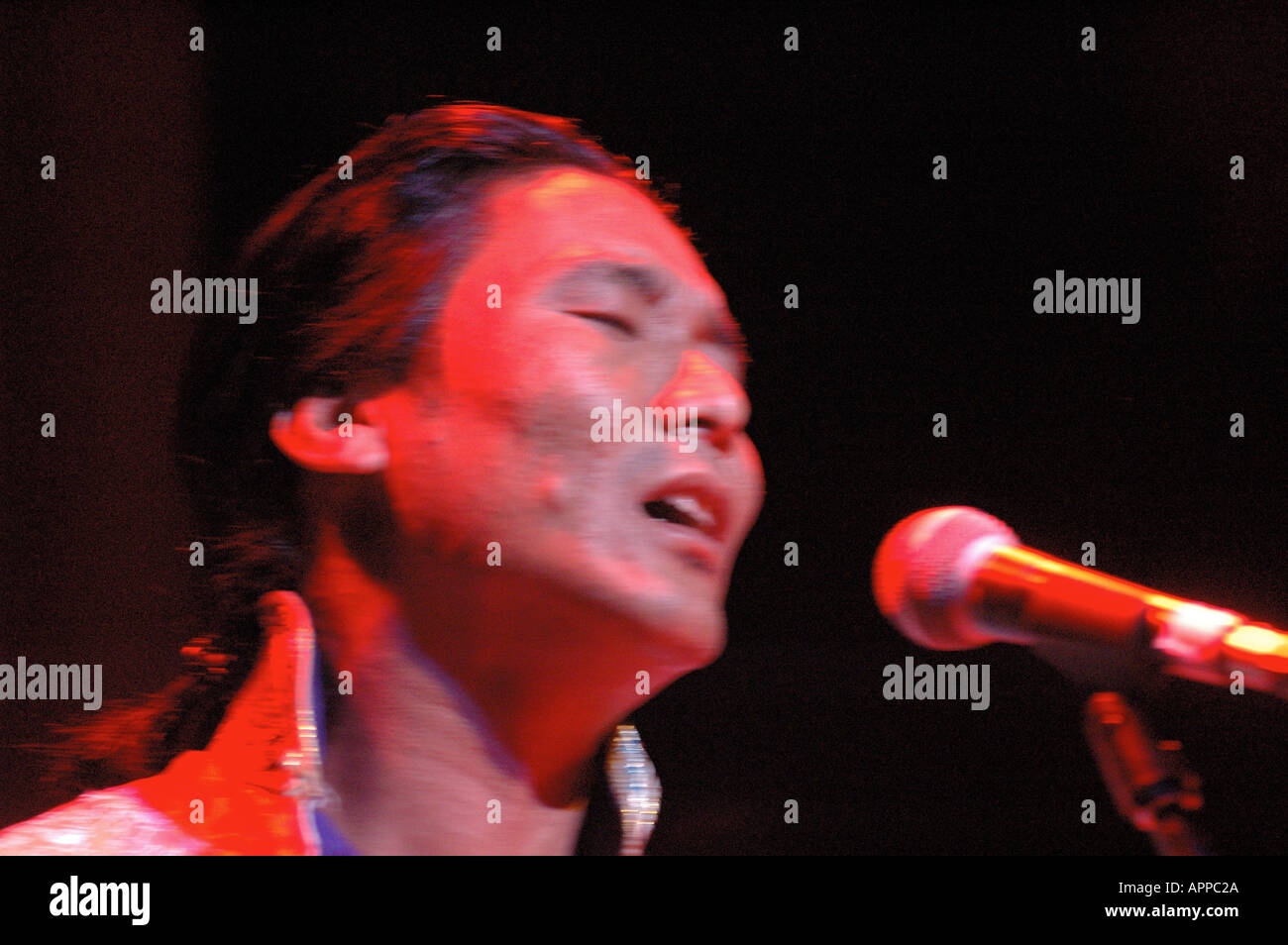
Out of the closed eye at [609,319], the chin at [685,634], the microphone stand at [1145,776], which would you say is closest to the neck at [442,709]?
the chin at [685,634]

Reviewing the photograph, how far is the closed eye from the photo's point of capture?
75.4 inches

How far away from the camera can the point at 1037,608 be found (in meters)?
1.38

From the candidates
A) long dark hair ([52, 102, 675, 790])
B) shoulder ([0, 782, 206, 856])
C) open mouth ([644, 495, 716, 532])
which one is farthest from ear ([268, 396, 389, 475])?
shoulder ([0, 782, 206, 856])

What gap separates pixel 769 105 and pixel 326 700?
1.35 m

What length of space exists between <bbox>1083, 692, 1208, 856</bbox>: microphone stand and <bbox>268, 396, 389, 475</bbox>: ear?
1.12 metres

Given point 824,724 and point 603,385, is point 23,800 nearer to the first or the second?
point 603,385

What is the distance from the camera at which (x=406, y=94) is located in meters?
2.19

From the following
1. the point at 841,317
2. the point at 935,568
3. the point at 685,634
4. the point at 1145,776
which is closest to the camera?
the point at 1145,776

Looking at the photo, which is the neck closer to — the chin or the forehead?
the chin

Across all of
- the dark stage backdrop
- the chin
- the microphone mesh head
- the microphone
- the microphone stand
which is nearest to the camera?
the microphone

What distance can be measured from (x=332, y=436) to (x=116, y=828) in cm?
72

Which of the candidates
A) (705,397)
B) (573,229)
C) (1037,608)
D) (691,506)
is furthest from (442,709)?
(1037,608)

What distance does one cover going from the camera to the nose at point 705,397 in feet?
6.32

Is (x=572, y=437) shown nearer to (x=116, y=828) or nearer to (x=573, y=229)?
(x=573, y=229)
